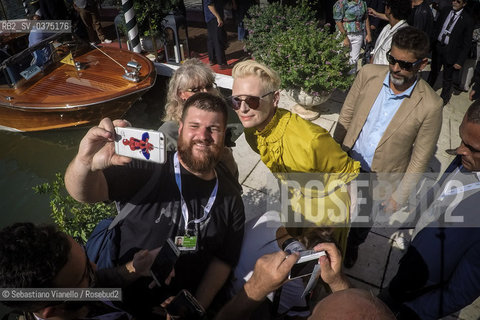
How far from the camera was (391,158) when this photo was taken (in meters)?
2.72

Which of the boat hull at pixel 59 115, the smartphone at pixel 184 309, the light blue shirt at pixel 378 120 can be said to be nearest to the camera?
the smartphone at pixel 184 309

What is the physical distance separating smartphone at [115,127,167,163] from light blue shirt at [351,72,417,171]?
1.96 m

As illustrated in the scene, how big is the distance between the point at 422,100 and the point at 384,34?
8.39ft

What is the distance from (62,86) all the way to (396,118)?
19.8 ft

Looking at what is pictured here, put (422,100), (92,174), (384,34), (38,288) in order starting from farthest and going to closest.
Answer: (384,34)
(422,100)
(92,174)
(38,288)

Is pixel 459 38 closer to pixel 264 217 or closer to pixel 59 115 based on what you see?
pixel 264 217

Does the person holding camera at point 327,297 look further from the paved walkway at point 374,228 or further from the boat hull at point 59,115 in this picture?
the boat hull at point 59,115

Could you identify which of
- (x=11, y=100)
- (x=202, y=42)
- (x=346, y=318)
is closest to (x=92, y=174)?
(x=346, y=318)

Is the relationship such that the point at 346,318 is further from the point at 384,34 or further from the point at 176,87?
the point at 384,34

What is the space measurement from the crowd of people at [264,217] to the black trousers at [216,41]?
4911mm

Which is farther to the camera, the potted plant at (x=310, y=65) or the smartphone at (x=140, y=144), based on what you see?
the potted plant at (x=310, y=65)

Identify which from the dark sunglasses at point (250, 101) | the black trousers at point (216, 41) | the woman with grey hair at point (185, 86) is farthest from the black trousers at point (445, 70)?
the dark sunglasses at point (250, 101)

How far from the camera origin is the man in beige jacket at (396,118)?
250 centimetres

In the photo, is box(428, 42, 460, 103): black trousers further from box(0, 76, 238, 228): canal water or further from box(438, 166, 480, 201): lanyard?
box(438, 166, 480, 201): lanyard
